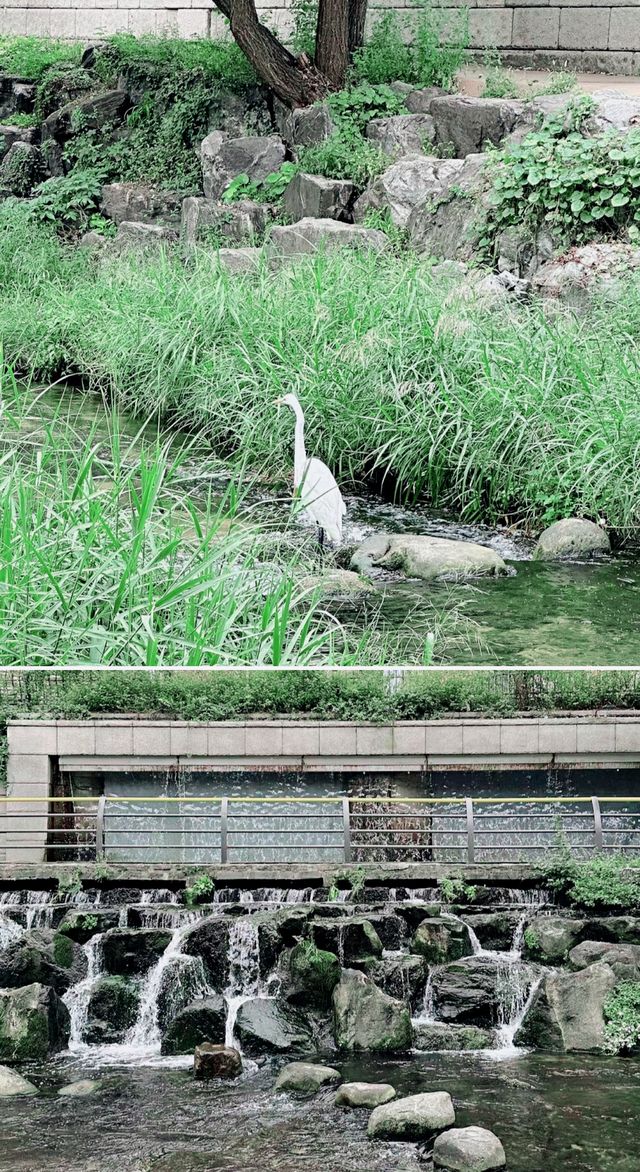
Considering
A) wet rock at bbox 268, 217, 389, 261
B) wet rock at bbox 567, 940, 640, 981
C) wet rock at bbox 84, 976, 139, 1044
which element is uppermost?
wet rock at bbox 268, 217, 389, 261

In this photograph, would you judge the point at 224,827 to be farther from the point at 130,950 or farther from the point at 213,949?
the point at 130,950

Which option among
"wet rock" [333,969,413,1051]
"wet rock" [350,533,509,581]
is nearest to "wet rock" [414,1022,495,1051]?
"wet rock" [333,969,413,1051]

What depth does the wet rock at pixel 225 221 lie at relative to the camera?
10.7 metres

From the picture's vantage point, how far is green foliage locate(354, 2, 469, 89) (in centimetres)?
1145

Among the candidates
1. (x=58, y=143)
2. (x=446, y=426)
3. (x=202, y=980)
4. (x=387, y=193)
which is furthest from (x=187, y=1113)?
(x=58, y=143)

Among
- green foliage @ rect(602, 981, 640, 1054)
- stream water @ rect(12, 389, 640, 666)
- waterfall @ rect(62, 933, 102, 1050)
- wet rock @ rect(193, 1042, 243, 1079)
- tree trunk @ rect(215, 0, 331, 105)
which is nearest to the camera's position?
stream water @ rect(12, 389, 640, 666)

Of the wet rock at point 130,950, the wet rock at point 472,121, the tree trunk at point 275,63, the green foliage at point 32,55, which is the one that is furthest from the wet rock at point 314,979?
the green foliage at point 32,55

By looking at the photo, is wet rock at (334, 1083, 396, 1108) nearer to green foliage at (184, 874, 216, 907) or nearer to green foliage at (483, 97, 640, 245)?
green foliage at (184, 874, 216, 907)

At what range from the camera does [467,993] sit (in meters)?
5.84

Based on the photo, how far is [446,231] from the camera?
924 cm

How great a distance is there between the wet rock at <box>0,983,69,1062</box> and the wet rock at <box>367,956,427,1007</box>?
5.04 feet

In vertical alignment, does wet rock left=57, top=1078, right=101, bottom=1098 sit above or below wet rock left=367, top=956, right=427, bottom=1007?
below

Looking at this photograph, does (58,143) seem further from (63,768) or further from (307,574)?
(307,574)

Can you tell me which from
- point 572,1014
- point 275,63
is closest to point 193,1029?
point 572,1014
